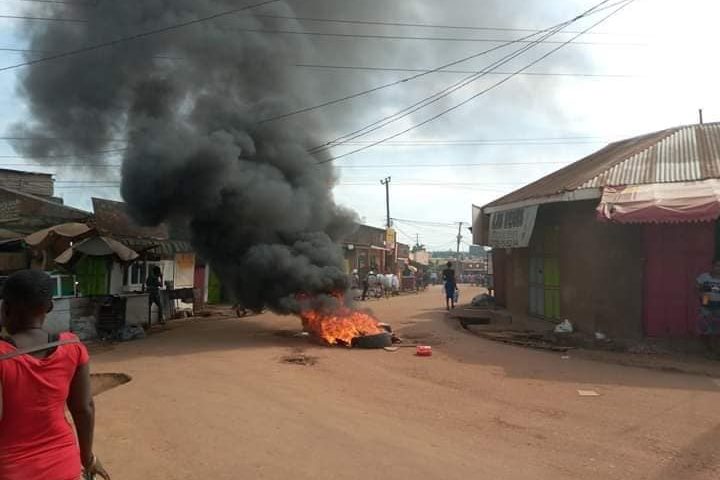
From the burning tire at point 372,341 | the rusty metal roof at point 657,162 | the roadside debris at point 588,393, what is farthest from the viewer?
the rusty metal roof at point 657,162

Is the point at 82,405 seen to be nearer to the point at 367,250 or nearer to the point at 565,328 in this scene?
the point at 565,328

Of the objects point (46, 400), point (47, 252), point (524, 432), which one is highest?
point (47, 252)

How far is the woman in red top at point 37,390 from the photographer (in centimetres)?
199

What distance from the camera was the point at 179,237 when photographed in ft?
63.7

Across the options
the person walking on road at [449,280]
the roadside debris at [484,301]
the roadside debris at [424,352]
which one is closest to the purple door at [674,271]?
the roadside debris at [424,352]

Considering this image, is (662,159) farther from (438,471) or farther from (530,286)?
(438,471)

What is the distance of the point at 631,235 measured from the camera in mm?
10867

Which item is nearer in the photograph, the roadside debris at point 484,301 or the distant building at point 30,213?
the roadside debris at point 484,301

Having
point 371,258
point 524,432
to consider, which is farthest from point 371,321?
point 371,258

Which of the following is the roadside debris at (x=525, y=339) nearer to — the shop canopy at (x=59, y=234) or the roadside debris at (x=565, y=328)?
the roadside debris at (x=565, y=328)

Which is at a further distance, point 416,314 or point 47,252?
point 416,314

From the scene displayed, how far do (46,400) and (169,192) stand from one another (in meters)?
12.3

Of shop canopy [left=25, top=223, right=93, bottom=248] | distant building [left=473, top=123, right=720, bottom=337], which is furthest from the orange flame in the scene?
shop canopy [left=25, top=223, right=93, bottom=248]

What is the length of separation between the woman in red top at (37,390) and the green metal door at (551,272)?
12338 millimetres
